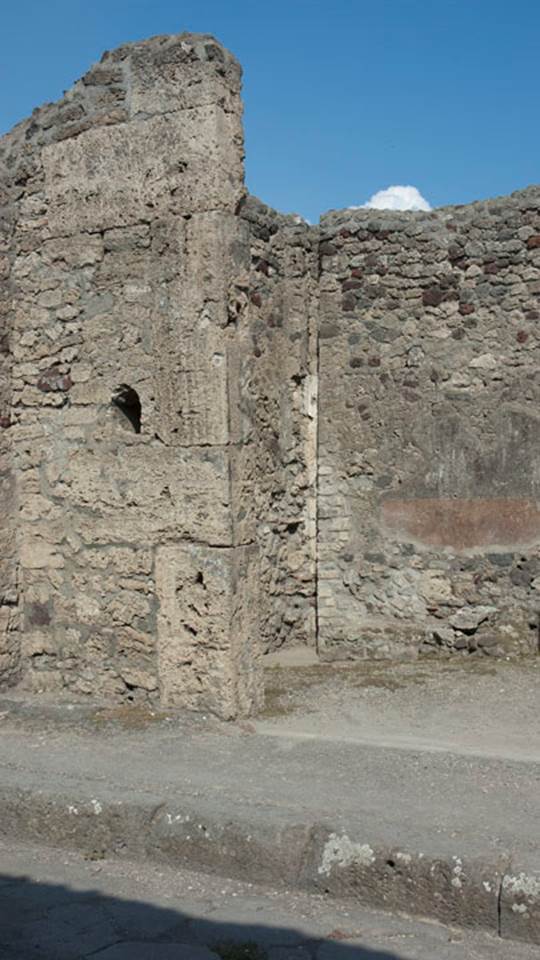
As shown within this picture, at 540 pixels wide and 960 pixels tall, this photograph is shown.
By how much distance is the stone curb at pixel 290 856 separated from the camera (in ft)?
9.86

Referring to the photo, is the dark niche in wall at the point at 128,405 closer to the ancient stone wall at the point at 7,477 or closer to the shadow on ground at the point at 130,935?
the ancient stone wall at the point at 7,477

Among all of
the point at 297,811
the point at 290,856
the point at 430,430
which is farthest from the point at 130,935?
the point at 430,430

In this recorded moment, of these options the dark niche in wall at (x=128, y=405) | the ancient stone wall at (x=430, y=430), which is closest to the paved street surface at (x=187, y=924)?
the dark niche in wall at (x=128, y=405)

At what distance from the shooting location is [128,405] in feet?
16.5

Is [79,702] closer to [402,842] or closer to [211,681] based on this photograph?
[211,681]

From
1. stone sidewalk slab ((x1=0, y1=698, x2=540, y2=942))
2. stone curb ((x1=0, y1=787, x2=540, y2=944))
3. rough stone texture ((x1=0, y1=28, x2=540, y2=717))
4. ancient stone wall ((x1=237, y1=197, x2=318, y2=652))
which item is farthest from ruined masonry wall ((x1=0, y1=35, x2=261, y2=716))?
ancient stone wall ((x1=237, y1=197, x2=318, y2=652))

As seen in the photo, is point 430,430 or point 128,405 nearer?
point 128,405

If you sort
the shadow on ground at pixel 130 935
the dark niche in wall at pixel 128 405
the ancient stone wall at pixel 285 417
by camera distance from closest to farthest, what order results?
the shadow on ground at pixel 130 935 → the dark niche in wall at pixel 128 405 → the ancient stone wall at pixel 285 417

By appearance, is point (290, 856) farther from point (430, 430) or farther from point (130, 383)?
point (430, 430)

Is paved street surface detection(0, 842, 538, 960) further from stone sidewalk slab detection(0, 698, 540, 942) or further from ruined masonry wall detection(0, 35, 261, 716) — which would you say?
ruined masonry wall detection(0, 35, 261, 716)

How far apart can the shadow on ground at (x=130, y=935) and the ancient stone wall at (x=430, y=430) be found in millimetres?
4325

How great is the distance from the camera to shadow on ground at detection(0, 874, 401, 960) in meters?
2.86

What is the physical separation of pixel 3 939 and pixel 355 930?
108cm

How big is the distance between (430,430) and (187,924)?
4787mm
